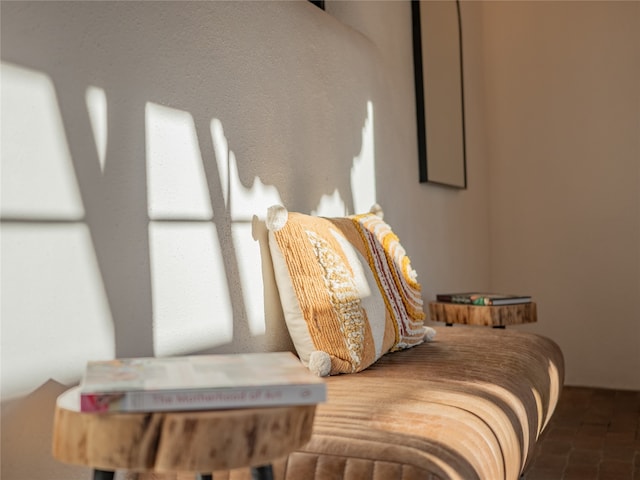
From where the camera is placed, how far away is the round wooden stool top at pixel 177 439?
1223 millimetres

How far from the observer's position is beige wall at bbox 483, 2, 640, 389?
5234mm

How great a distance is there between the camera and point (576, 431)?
4.15 meters

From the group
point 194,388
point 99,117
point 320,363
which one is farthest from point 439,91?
point 194,388

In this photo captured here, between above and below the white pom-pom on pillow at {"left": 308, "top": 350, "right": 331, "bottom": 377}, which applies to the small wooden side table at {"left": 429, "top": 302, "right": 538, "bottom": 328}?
below

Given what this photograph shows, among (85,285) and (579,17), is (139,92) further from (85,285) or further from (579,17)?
(579,17)

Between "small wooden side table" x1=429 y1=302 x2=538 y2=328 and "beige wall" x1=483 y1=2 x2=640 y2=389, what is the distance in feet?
5.36

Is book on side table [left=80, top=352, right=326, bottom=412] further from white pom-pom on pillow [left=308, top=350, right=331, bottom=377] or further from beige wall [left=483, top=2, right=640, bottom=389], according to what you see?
beige wall [left=483, top=2, right=640, bottom=389]

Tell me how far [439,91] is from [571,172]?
1421 mm

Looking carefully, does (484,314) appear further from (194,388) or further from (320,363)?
(194,388)

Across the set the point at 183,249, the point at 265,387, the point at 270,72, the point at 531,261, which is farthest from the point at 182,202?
the point at 531,261

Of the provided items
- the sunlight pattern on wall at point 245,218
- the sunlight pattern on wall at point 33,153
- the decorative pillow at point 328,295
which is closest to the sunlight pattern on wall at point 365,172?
the decorative pillow at point 328,295

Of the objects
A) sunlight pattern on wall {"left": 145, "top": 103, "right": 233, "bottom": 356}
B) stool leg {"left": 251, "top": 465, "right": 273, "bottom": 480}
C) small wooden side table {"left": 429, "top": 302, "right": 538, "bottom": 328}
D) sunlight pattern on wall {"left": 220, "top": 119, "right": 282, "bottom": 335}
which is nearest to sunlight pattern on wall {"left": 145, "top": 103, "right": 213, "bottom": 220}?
sunlight pattern on wall {"left": 145, "top": 103, "right": 233, "bottom": 356}

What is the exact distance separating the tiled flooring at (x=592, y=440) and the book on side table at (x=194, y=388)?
2374 millimetres

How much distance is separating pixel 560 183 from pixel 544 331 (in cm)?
104
